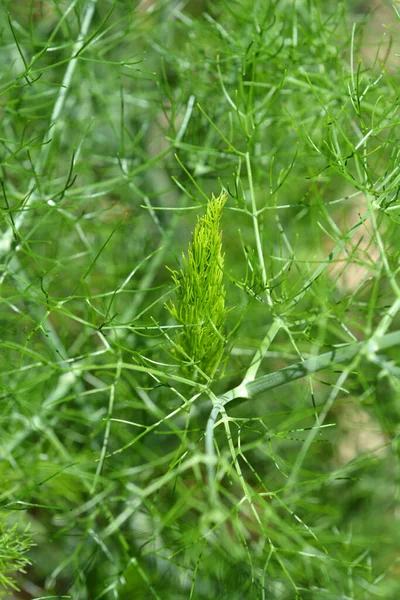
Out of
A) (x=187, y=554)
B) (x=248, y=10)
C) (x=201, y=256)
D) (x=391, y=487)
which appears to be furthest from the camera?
(x=391, y=487)

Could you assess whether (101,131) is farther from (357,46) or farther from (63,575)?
(63,575)

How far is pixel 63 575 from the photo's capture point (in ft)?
2.51

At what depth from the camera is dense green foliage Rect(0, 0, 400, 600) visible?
1.73ft

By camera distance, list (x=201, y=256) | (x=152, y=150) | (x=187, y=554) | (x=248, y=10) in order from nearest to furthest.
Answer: (x=201, y=256), (x=187, y=554), (x=248, y=10), (x=152, y=150)

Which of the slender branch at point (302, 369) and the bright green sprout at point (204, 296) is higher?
the bright green sprout at point (204, 296)

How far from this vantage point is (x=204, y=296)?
0.47 m

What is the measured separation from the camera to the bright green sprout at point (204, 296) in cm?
45

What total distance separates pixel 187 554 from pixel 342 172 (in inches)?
14.8

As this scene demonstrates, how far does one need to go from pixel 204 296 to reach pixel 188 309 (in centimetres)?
2

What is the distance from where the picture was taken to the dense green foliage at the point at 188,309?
1.73 ft

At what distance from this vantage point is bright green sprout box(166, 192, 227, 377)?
449mm

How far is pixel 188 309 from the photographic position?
1.57 ft

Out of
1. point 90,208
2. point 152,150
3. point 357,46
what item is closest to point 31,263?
point 90,208

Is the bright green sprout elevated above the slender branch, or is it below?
above
